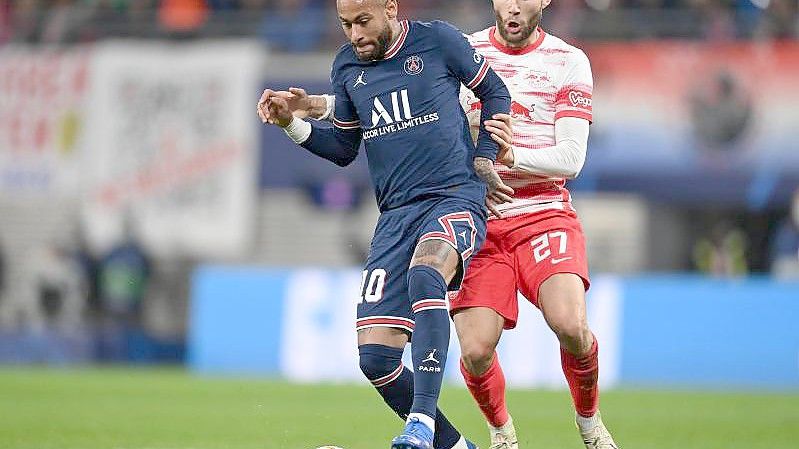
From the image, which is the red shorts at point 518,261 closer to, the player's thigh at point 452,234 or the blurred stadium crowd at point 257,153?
the player's thigh at point 452,234

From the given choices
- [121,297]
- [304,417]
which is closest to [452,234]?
[304,417]

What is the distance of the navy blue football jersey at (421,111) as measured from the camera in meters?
7.34

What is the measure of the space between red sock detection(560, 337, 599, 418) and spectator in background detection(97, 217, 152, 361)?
50.0ft

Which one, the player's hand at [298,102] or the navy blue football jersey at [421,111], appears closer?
the navy blue football jersey at [421,111]

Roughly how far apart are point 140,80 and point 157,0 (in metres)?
1.80

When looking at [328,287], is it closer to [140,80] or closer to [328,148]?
[140,80]

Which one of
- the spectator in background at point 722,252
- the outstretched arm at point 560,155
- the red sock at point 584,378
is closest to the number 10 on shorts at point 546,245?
the outstretched arm at point 560,155

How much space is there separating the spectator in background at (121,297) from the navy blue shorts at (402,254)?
51.5 feet

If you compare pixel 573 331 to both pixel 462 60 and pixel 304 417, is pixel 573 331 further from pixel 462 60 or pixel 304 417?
pixel 304 417

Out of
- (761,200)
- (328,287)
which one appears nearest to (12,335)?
(328,287)

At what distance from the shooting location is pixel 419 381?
689cm

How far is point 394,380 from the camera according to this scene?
7305mm

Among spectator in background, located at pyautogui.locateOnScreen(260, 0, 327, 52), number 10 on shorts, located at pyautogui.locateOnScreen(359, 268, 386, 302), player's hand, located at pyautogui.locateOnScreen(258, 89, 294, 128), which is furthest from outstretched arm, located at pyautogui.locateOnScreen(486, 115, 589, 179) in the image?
spectator in background, located at pyautogui.locateOnScreen(260, 0, 327, 52)

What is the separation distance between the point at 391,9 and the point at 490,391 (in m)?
2.11
